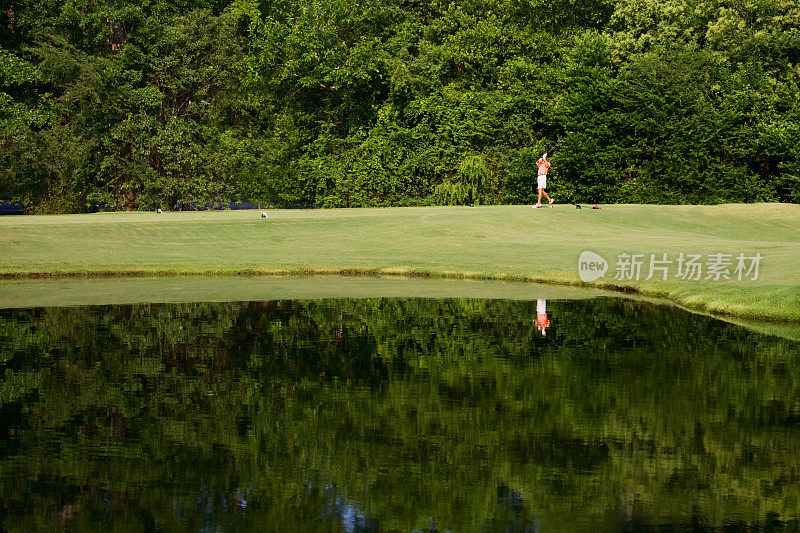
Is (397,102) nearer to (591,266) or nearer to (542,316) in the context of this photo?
(591,266)

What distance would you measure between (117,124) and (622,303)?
3346 cm

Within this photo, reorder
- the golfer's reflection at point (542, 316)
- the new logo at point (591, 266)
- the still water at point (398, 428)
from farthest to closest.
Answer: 1. the new logo at point (591, 266)
2. the golfer's reflection at point (542, 316)
3. the still water at point (398, 428)

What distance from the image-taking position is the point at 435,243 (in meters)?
28.1

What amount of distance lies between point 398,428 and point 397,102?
38083mm

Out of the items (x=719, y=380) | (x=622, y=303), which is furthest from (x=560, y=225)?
(x=719, y=380)

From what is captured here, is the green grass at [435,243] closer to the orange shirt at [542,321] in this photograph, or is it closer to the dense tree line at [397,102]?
the orange shirt at [542,321]

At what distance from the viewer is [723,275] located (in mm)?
20359

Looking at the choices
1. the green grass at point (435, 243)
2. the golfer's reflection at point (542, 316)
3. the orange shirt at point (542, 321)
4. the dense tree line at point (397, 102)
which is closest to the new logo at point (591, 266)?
the green grass at point (435, 243)

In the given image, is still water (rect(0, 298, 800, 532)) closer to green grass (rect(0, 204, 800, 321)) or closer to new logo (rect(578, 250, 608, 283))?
green grass (rect(0, 204, 800, 321))

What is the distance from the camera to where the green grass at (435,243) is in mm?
21531

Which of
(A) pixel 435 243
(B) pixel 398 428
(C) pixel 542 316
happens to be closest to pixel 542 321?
(C) pixel 542 316

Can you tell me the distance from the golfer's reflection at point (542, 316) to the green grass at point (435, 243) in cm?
249

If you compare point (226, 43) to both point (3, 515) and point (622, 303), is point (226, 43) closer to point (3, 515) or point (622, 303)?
point (622, 303)

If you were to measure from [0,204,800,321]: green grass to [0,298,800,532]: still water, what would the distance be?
5.87 metres
